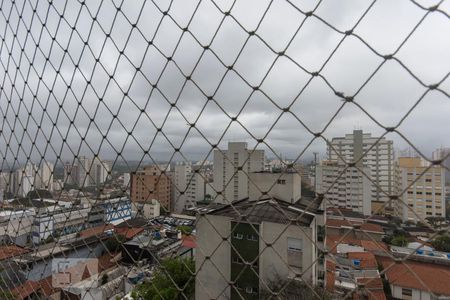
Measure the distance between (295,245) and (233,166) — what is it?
4.16 feet

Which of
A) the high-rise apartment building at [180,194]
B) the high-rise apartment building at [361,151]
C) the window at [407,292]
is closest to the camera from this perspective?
the high-rise apartment building at [361,151]

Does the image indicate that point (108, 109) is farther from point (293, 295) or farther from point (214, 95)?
point (293, 295)

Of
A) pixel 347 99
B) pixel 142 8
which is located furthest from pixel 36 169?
→ pixel 347 99

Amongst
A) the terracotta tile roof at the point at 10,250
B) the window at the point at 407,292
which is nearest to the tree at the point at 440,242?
the window at the point at 407,292

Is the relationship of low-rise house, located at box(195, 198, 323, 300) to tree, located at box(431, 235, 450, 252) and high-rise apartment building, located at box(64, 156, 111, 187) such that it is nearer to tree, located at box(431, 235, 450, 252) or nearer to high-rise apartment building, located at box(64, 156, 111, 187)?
tree, located at box(431, 235, 450, 252)

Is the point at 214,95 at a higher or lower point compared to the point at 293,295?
higher

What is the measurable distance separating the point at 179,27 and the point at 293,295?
1908 mm

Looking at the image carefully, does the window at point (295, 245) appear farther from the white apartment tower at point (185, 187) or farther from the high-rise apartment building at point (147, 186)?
the high-rise apartment building at point (147, 186)

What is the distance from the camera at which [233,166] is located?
0.72 metres

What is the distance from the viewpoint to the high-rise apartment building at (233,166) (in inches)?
28.3

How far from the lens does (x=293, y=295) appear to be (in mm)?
1927

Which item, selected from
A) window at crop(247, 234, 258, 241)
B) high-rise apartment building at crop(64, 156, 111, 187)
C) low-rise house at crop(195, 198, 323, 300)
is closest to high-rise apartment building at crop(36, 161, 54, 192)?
high-rise apartment building at crop(64, 156, 111, 187)

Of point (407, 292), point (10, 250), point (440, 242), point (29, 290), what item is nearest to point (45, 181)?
point (29, 290)

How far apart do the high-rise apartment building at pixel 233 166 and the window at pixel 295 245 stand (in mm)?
509
